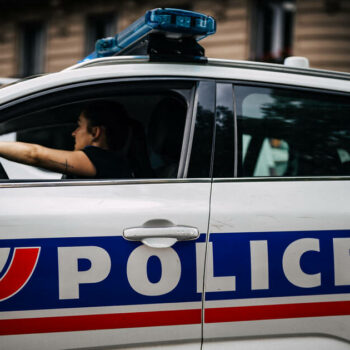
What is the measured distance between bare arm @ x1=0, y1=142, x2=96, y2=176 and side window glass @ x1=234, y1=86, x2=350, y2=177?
2.19 feet

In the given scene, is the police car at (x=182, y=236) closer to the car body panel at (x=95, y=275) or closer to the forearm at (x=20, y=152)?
the car body panel at (x=95, y=275)

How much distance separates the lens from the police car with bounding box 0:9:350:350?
4.91 ft

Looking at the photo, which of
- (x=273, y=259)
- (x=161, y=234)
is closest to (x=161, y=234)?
(x=161, y=234)

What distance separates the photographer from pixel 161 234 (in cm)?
153

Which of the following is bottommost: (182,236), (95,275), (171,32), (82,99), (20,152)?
(95,275)

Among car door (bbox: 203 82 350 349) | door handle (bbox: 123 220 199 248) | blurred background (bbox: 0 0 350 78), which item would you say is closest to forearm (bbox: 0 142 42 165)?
door handle (bbox: 123 220 199 248)

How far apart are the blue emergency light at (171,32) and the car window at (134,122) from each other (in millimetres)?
160

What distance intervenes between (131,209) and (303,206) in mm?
648

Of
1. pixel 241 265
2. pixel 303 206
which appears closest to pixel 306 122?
pixel 303 206

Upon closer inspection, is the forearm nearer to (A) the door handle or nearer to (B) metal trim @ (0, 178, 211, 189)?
(B) metal trim @ (0, 178, 211, 189)

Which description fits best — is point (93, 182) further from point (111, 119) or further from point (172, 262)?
point (111, 119)

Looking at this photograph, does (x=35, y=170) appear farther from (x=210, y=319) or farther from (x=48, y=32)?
(x=48, y=32)

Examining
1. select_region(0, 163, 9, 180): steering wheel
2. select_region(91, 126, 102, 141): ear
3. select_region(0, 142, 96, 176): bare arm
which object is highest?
select_region(91, 126, 102, 141): ear

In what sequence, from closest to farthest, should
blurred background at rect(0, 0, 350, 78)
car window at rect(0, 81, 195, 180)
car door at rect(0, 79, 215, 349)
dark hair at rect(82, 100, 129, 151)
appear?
car door at rect(0, 79, 215, 349) < car window at rect(0, 81, 195, 180) < dark hair at rect(82, 100, 129, 151) < blurred background at rect(0, 0, 350, 78)
